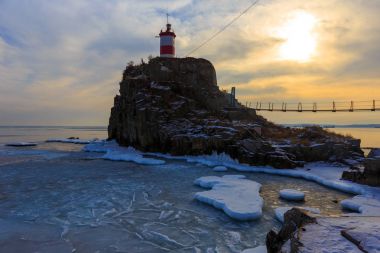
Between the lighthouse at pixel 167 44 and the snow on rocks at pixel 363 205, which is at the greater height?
the lighthouse at pixel 167 44

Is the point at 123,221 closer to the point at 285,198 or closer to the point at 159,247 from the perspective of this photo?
the point at 159,247

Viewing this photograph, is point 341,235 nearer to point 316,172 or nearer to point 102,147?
point 316,172

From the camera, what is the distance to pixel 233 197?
13086 mm

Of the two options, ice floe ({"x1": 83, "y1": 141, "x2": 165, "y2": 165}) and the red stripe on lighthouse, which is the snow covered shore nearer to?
ice floe ({"x1": 83, "y1": 141, "x2": 165, "y2": 165})

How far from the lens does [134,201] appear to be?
1325 centimetres

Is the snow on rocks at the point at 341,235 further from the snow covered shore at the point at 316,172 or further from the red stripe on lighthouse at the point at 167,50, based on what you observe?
the red stripe on lighthouse at the point at 167,50

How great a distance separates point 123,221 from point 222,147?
16.6 m

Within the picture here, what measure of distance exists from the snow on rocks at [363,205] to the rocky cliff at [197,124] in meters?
9.10

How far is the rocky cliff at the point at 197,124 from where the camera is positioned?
79.2ft

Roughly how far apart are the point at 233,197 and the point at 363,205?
5.41m

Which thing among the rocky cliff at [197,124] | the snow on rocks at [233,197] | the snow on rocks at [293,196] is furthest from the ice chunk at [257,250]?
the rocky cliff at [197,124]

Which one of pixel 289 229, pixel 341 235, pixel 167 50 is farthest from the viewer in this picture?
pixel 167 50

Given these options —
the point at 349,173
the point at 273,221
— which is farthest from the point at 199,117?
the point at 273,221

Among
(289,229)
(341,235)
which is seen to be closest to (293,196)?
(289,229)
